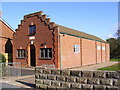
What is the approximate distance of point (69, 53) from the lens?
18.9 m

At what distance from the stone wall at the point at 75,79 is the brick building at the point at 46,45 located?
8.91 m

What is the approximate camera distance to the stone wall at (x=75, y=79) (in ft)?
19.7

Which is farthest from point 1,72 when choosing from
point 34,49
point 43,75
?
point 34,49

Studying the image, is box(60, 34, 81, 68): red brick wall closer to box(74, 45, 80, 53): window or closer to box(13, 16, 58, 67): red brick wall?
box(74, 45, 80, 53): window

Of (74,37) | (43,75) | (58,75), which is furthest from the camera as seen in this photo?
(74,37)

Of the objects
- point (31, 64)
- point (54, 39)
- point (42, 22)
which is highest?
point (42, 22)

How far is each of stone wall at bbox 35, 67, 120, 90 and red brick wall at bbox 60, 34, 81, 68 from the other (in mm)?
9503

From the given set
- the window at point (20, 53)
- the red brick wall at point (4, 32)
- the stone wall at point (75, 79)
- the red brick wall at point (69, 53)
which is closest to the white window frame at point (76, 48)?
the red brick wall at point (69, 53)

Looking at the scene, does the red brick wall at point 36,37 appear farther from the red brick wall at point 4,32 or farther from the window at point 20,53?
the red brick wall at point 4,32

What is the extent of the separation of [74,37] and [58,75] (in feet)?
43.7

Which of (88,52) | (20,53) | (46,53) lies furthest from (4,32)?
(88,52)

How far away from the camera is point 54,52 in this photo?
1728 cm

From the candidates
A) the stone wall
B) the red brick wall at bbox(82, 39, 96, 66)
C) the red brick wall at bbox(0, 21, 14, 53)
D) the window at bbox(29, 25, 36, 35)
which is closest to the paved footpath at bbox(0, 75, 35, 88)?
the stone wall

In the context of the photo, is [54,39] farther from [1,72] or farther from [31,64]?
[1,72]
